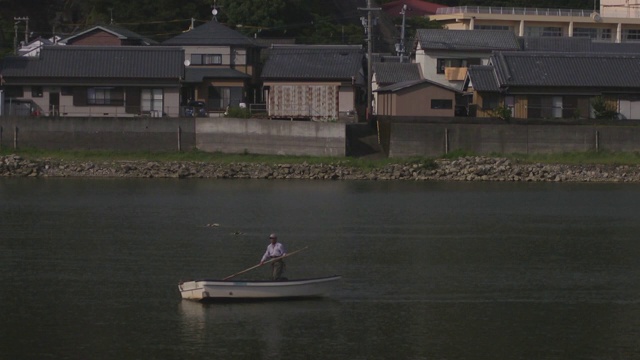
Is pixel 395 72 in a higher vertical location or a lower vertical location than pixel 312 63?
lower

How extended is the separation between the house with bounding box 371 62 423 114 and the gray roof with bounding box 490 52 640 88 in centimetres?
506

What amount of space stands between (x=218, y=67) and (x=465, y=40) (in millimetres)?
12329

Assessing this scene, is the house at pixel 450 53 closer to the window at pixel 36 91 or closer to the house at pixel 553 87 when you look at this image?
the house at pixel 553 87

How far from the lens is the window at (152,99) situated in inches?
2047

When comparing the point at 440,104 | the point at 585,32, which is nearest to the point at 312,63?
the point at 440,104

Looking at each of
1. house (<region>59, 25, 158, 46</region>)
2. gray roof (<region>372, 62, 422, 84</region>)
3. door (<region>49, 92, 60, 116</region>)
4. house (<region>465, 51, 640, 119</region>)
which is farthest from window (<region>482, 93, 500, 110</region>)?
door (<region>49, 92, 60, 116</region>)

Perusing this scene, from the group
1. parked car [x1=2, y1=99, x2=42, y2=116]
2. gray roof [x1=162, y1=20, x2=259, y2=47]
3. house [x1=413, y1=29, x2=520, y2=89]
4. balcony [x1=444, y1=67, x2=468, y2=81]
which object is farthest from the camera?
gray roof [x1=162, y1=20, x2=259, y2=47]

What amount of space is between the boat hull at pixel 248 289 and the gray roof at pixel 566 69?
30.4 metres

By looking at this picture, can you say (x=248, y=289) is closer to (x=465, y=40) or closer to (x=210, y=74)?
(x=210, y=74)

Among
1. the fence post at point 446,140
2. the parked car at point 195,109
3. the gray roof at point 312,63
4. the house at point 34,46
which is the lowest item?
the fence post at point 446,140

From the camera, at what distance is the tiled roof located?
5112 centimetres

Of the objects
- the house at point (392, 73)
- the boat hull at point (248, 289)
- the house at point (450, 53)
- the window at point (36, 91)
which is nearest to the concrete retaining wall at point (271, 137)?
the window at point (36, 91)

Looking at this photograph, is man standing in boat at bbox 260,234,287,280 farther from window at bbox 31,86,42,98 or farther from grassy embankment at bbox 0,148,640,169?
window at bbox 31,86,42,98

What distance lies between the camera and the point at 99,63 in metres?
52.3
